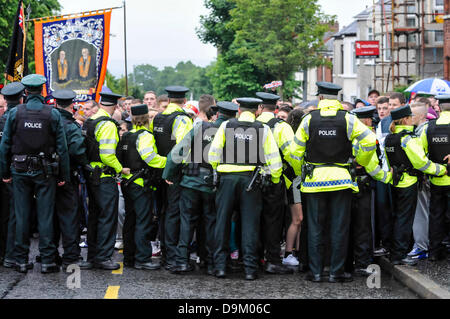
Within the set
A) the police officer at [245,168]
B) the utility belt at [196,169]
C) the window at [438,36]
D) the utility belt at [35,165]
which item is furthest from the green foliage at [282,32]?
the utility belt at [35,165]

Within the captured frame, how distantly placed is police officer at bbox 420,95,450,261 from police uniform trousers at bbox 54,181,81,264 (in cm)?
448

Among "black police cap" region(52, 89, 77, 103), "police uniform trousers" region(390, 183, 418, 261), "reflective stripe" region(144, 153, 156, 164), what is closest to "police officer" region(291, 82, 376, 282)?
"police uniform trousers" region(390, 183, 418, 261)

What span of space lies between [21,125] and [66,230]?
1428mm

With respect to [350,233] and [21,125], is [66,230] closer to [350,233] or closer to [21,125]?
[21,125]

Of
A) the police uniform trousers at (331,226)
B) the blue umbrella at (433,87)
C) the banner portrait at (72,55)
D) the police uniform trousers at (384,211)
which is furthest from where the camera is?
the blue umbrella at (433,87)

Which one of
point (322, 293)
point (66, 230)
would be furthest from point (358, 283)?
point (66, 230)

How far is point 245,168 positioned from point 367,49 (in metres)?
32.1

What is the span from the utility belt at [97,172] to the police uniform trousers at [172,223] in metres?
0.76

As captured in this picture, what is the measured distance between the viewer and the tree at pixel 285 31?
3588 cm

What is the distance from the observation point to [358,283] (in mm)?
7992

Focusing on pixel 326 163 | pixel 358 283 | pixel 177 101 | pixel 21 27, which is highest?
pixel 21 27

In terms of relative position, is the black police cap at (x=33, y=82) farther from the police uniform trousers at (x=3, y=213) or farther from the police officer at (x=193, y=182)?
the police officer at (x=193, y=182)

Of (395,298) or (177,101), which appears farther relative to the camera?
(177,101)

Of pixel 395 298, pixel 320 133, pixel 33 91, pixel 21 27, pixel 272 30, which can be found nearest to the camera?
pixel 395 298
